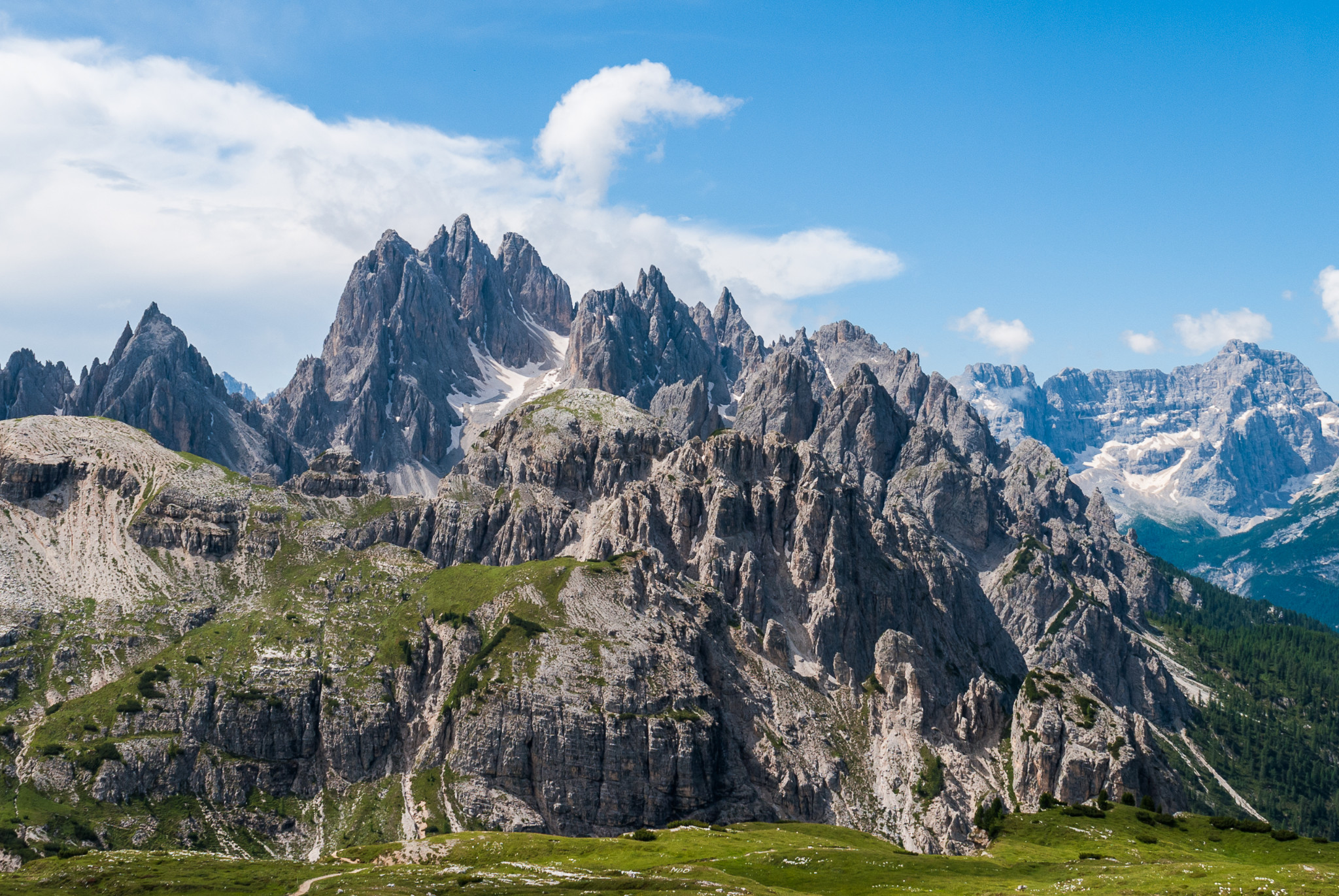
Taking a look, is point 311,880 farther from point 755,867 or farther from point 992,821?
point 992,821

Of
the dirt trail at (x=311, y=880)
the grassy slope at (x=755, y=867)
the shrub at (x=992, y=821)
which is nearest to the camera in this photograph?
the grassy slope at (x=755, y=867)

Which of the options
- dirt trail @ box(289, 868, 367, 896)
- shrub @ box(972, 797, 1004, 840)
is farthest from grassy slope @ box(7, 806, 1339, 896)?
shrub @ box(972, 797, 1004, 840)

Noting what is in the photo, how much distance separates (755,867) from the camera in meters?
161

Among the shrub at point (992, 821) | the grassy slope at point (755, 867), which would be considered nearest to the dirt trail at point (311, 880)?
the grassy slope at point (755, 867)

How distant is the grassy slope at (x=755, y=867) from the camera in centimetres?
13538

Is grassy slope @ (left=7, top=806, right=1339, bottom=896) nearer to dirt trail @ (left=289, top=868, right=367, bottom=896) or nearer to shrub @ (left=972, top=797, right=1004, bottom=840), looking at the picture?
dirt trail @ (left=289, top=868, right=367, bottom=896)

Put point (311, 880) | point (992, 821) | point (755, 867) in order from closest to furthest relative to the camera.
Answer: point (755, 867) → point (311, 880) → point (992, 821)

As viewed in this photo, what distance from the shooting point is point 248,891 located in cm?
15488

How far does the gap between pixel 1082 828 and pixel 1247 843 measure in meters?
23.0

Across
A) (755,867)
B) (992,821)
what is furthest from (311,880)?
(992,821)

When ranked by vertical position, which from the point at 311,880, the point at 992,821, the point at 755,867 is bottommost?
the point at 311,880

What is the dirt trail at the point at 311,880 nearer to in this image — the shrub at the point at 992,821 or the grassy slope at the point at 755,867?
the grassy slope at the point at 755,867

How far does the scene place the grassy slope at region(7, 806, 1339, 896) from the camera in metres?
135

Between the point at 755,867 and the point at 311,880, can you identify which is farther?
the point at 311,880
